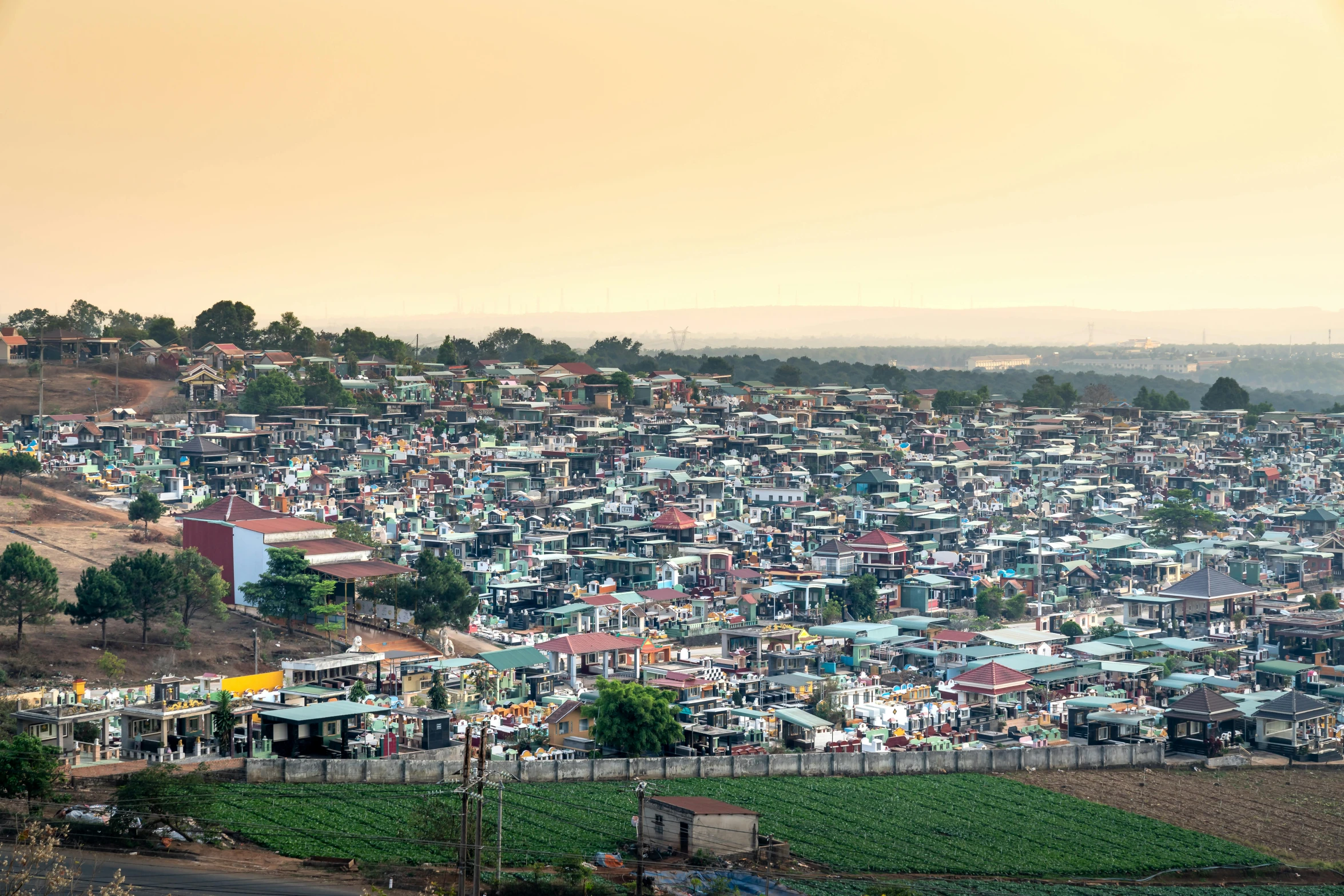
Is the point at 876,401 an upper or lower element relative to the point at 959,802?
upper

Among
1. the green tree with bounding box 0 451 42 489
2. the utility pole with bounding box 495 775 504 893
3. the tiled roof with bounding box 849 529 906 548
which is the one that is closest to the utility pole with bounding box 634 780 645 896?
the utility pole with bounding box 495 775 504 893

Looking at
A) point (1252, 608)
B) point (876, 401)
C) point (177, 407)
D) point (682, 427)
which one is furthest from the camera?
point (876, 401)

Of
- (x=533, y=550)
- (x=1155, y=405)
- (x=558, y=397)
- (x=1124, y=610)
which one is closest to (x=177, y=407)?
(x=558, y=397)

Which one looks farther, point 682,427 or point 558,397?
point 558,397

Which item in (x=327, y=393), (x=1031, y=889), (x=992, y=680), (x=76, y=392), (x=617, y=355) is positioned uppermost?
(x=617, y=355)

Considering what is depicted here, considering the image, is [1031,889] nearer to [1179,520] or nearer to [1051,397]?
[1179,520]

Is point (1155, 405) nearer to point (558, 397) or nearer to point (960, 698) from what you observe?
point (558, 397)

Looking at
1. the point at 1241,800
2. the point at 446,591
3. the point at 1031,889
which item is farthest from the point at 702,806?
the point at 446,591
